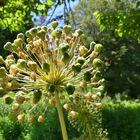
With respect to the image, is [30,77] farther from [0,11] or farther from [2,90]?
[0,11]

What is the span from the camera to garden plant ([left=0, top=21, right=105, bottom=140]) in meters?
2.18

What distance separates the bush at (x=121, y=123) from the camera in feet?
34.8

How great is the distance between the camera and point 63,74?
2.25 meters

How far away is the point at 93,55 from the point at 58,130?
26.0 ft

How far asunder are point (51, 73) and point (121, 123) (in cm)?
868

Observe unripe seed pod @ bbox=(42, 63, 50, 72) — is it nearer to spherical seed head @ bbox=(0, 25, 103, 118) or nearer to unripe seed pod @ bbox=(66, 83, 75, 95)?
spherical seed head @ bbox=(0, 25, 103, 118)

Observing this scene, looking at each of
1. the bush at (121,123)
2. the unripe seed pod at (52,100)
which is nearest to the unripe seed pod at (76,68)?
the unripe seed pod at (52,100)

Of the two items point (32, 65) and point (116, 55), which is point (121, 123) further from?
point (116, 55)

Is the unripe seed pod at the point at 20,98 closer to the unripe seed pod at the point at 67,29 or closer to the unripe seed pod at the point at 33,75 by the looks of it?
the unripe seed pod at the point at 33,75

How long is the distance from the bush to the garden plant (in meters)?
8.25

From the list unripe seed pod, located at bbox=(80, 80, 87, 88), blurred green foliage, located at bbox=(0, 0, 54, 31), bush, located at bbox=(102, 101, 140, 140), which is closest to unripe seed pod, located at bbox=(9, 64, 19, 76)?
unripe seed pod, located at bbox=(80, 80, 87, 88)

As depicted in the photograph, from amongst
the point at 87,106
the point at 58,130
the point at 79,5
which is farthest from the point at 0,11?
the point at 79,5

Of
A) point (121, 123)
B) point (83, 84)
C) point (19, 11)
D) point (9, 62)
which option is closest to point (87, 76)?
point (83, 84)

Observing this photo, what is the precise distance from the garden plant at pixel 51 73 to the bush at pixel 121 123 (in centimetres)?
825
